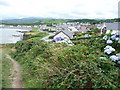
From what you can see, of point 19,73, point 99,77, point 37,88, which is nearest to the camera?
point 99,77

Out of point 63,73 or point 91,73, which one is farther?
point 63,73

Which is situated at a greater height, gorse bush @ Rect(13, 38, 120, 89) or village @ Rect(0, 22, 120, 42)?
village @ Rect(0, 22, 120, 42)

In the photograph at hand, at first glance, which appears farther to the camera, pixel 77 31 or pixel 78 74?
pixel 77 31

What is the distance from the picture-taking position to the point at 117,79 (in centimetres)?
308

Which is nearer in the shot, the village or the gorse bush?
the gorse bush

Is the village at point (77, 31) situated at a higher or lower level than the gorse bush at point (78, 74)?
higher

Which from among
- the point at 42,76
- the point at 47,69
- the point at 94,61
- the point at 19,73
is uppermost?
the point at 94,61

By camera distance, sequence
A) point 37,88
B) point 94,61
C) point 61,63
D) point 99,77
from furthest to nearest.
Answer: point 61,63 < point 37,88 < point 94,61 < point 99,77

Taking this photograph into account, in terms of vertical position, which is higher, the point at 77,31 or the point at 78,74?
the point at 77,31

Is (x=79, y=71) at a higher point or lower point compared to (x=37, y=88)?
higher

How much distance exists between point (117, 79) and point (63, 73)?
4.69 ft

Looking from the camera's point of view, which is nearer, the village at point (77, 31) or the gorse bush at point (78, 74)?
the gorse bush at point (78, 74)

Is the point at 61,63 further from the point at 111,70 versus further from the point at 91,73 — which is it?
the point at 111,70

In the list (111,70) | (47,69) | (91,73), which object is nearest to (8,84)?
(47,69)
